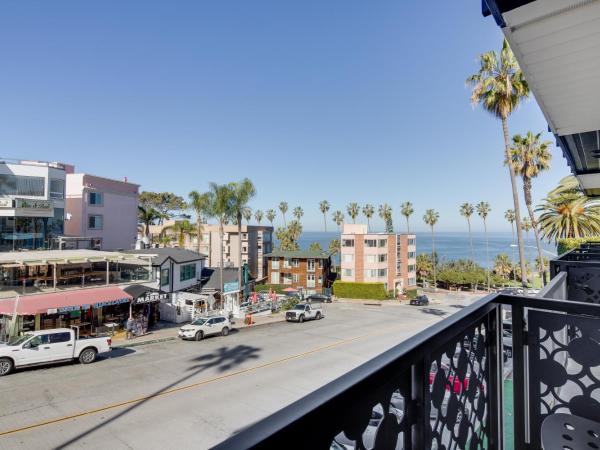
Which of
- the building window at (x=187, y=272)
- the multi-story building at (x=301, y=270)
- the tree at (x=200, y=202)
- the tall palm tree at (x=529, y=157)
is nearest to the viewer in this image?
the tall palm tree at (x=529, y=157)

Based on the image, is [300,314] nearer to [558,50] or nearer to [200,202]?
[200,202]

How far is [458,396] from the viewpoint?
215cm

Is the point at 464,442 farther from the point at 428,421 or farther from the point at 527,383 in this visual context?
the point at 527,383

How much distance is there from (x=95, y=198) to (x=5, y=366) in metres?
24.3

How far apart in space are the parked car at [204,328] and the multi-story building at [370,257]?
30.8 m

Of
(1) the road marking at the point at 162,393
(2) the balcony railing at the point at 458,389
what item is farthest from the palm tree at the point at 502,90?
(2) the balcony railing at the point at 458,389

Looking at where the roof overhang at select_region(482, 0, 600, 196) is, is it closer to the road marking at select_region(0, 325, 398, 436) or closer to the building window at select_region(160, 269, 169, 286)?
the road marking at select_region(0, 325, 398, 436)

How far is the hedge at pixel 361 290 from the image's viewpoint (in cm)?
5119

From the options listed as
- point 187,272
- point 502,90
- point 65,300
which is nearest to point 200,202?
point 187,272

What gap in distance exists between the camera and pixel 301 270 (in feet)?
186

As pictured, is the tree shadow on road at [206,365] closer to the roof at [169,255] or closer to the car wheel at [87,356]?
the car wheel at [87,356]

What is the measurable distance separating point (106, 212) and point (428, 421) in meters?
42.5

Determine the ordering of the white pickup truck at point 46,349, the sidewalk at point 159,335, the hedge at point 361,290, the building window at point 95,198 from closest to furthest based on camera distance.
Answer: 1. the white pickup truck at point 46,349
2. the sidewalk at point 159,335
3. the building window at point 95,198
4. the hedge at point 361,290

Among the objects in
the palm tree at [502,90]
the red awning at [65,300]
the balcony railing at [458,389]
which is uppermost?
the palm tree at [502,90]
